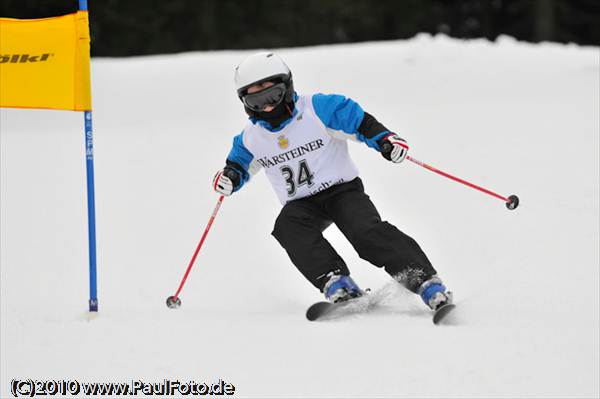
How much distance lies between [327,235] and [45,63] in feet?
9.91

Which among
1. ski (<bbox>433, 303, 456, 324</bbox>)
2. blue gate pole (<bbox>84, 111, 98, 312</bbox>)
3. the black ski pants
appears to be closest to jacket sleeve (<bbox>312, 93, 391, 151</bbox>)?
the black ski pants

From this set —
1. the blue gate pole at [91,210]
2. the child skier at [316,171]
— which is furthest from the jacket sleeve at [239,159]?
the blue gate pole at [91,210]

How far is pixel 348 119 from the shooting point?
5348 mm

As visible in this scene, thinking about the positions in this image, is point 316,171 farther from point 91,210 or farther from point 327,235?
point 327,235

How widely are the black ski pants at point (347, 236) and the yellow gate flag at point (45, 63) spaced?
60.3 inches

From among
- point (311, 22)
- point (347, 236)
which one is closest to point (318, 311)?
point (347, 236)

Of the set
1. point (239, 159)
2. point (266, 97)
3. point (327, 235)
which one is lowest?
point (327, 235)

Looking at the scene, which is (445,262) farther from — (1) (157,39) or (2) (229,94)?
(1) (157,39)

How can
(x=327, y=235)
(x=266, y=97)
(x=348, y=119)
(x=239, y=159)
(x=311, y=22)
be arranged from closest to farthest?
(x=266, y=97)
(x=348, y=119)
(x=239, y=159)
(x=327, y=235)
(x=311, y=22)

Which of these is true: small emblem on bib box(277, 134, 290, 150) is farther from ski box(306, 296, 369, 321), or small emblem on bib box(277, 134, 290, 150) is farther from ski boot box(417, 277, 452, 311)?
ski boot box(417, 277, 452, 311)

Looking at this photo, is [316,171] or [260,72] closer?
[260,72]

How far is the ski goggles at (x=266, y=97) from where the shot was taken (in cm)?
523

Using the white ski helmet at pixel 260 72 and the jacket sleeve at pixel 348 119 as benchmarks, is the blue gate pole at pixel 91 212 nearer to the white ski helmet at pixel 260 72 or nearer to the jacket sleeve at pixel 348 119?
the white ski helmet at pixel 260 72

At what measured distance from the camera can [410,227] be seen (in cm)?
746
